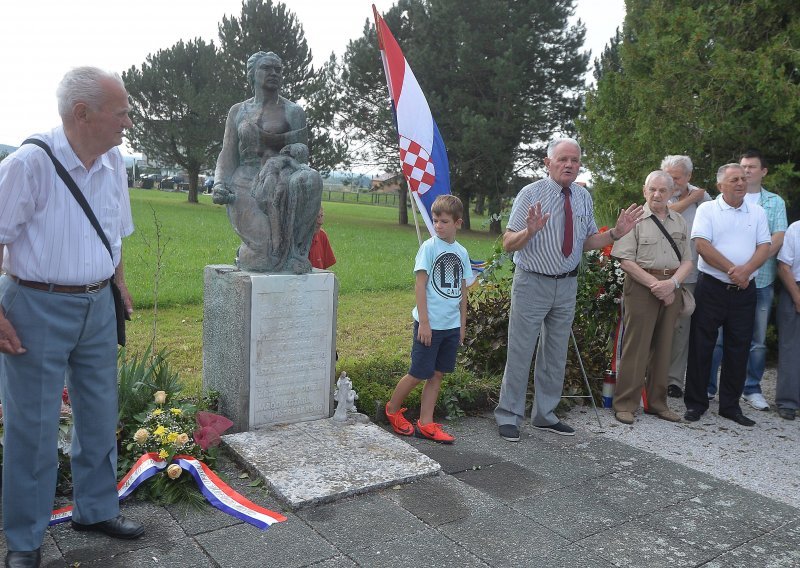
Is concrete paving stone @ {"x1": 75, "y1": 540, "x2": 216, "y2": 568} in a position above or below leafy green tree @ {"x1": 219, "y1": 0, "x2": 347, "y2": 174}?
below

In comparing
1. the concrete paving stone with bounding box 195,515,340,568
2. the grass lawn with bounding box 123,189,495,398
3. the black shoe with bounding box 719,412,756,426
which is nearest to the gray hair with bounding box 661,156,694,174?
the black shoe with bounding box 719,412,756,426

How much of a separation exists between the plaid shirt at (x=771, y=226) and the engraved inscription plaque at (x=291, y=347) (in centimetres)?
372

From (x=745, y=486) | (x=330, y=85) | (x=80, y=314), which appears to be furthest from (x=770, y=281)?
(x=330, y=85)

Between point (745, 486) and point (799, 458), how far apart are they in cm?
87

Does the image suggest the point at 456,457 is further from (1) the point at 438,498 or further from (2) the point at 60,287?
(2) the point at 60,287

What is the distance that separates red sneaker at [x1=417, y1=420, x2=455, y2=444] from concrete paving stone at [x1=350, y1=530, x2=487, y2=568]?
4.45 feet

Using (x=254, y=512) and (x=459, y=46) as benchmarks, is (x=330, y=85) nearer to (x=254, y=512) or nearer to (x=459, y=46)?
(x=459, y=46)

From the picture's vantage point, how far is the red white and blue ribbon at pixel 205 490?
3.20 m

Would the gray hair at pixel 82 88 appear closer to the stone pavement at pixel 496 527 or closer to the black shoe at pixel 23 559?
the black shoe at pixel 23 559

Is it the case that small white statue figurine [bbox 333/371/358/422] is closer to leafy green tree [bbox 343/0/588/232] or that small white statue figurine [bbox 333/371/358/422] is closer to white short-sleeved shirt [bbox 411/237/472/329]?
white short-sleeved shirt [bbox 411/237/472/329]

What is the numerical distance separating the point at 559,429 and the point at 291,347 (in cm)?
203

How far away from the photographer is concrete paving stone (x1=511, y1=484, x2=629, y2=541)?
3.34 m

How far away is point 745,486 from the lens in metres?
4.06

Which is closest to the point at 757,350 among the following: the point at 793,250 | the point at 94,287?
the point at 793,250
